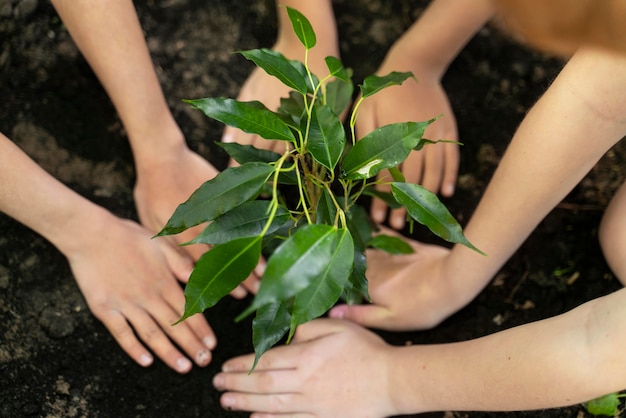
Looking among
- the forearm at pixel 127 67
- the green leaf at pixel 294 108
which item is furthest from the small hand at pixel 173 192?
the green leaf at pixel 294 108

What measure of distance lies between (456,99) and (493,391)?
69 centimetres

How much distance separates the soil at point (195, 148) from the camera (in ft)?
3.52

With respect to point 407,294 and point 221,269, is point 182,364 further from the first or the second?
point 221,269

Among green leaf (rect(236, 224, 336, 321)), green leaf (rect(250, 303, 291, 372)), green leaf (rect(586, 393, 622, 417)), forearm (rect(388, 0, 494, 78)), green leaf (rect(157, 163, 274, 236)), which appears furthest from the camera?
forearm (rect(388, 0, 494, 78))

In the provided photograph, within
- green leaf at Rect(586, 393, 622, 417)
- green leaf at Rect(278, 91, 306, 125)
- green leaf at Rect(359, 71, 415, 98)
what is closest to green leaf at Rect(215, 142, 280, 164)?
green leaf at Rect(278, 91, 306, 125)

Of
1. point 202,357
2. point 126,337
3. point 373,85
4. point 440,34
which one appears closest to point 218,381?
point 202,357

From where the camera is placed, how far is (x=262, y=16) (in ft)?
4.49

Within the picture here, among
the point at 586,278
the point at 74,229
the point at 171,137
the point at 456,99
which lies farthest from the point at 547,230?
the point at 74,229

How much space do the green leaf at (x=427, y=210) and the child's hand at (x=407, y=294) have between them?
40 cm

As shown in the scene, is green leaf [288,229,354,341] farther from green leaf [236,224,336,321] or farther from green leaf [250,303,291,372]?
green leaf [250,303,291,372]

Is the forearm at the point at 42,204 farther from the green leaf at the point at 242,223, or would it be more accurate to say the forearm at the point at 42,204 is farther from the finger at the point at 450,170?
the finger at the point at 450,170

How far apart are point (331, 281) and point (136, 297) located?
0.59 metres

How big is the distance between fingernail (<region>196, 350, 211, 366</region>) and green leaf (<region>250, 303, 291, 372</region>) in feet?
1.11

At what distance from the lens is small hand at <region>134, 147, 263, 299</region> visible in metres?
1.12
